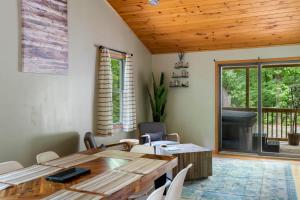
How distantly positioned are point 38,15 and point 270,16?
3.51 meters

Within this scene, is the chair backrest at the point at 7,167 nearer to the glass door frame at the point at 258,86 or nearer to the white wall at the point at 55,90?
the white wall at the point at 55,90

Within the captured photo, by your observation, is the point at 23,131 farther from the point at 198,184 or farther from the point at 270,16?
the point at 270,16

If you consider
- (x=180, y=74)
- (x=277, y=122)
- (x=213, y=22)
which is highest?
(x=213, y=22)

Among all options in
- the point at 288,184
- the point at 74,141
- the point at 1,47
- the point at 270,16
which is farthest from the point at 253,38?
the point at 1,47

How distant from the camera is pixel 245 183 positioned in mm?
3797

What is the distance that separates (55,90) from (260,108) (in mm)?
3942

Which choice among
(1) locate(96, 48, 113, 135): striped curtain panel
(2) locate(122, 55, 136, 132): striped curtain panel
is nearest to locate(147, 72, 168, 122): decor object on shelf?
(2) locate(122, 55, 136, 132): striped curtain panel

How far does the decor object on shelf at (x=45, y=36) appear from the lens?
126 inches

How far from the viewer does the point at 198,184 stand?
149 inches

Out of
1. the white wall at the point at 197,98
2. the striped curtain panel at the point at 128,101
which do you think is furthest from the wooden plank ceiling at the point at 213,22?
the striped curtain panel at the point at 128,101

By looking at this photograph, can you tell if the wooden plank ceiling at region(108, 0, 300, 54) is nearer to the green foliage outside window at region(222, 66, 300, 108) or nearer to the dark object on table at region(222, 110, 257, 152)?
the green foliage outside window at region(222, 66, 300, 108)

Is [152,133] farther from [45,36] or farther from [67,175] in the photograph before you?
[67,175]

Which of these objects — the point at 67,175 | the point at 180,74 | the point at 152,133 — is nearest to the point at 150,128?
the point at 152,133

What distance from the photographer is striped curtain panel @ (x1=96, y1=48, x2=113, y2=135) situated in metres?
4.42
